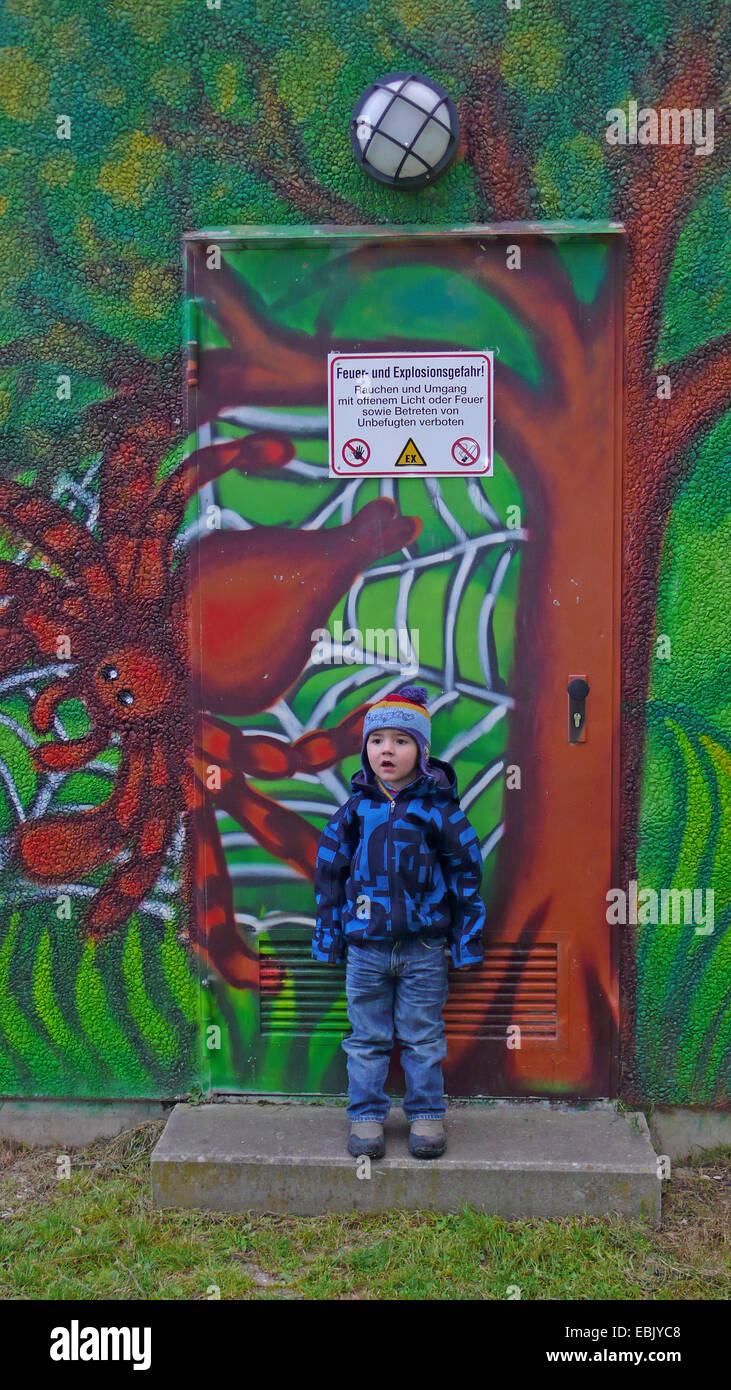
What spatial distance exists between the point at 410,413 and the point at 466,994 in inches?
70.7

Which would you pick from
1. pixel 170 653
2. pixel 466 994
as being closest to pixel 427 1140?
pixel 466 994

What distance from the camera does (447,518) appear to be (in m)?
3.36

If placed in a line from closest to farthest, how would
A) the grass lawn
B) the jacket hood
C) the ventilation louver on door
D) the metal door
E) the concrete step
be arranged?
the grass lawn < the concrete step < the jacket hood < the metal door < the ventilation louver on door

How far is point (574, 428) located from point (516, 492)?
0.25m

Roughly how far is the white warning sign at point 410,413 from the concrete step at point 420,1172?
1976 mm

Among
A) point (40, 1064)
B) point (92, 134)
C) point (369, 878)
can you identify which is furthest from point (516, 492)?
point (40, 1064)

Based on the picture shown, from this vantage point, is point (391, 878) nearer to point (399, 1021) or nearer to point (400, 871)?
point (400, 871)

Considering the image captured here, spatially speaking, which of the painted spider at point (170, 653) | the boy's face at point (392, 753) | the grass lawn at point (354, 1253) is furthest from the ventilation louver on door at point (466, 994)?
the boy's face at point (392, 753)

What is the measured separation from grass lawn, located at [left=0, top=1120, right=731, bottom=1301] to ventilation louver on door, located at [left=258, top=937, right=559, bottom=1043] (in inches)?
A: 22.2

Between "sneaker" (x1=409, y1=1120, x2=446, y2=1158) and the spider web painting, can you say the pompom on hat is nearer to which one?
the spider web painting

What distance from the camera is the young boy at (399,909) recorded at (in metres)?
3.14

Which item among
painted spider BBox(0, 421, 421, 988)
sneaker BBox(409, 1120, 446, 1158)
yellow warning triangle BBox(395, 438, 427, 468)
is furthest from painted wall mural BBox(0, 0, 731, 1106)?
sneaker BBox(409, 1120, 446, 1158)

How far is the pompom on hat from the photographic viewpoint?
3105 mm
